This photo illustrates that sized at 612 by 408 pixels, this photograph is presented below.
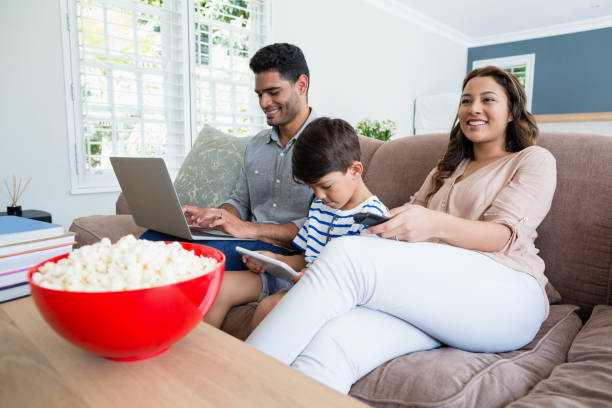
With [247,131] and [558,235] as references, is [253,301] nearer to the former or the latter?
[558,235]

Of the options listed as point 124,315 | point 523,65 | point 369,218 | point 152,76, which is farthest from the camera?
point 523,65

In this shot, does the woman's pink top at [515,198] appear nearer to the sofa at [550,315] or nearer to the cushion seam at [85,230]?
the sofa at [550,315]

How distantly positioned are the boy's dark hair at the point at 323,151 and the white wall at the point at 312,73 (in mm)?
2369

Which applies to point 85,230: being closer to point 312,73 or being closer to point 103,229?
point 103,229

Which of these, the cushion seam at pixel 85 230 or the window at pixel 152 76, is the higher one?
the window at pixel 152 76

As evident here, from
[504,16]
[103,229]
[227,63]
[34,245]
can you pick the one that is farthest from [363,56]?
[34,245]

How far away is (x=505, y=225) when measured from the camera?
1.02 metres

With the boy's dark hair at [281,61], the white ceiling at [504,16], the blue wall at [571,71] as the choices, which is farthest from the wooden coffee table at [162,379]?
the blue wall at [571,71]

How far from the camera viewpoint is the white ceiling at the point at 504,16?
18.4 feet

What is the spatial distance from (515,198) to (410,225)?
0.35 metres

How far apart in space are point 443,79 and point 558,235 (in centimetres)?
636

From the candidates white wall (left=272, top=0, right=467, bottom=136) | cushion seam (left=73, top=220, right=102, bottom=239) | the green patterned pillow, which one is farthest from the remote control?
white wall (left=272, top=0, right=467, bottom=136)

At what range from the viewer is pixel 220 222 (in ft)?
4.55

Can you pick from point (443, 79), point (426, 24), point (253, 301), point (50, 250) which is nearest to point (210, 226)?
point (253, 301)
